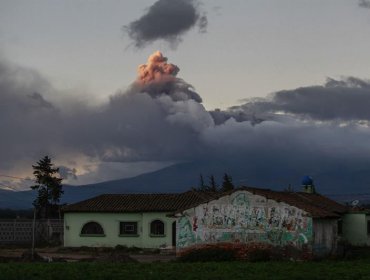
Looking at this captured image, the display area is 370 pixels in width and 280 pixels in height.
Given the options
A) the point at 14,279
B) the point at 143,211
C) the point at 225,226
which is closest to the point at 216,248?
the point at 225,226

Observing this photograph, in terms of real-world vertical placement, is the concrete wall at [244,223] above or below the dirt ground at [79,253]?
above

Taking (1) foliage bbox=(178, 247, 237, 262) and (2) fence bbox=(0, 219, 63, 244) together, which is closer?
(1) foliage bbox=(178, 247, 237, 262)

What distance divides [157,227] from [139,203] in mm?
2541

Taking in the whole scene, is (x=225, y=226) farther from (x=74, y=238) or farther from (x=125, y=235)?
(x=74, y=238)

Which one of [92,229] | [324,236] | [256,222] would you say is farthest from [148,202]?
[324,236]

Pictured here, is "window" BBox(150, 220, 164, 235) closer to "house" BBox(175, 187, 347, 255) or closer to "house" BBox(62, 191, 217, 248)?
"house" BBox(62, 191, 217, 248)

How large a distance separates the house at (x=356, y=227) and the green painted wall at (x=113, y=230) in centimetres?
1259

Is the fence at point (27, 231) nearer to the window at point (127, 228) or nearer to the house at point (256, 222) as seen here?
the window at point (127, 228)

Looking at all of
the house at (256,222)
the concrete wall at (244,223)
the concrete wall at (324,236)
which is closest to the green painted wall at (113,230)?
the house at (256,222)

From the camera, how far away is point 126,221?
51031 mm

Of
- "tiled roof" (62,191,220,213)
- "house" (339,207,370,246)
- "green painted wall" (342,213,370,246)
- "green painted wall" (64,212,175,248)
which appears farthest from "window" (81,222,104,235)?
"green painted wall" (342,213,370,246)

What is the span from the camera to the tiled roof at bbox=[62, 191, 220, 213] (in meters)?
50.2

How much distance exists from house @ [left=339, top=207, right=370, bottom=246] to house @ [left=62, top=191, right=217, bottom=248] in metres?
10.2

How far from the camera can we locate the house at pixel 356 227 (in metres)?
50.8
